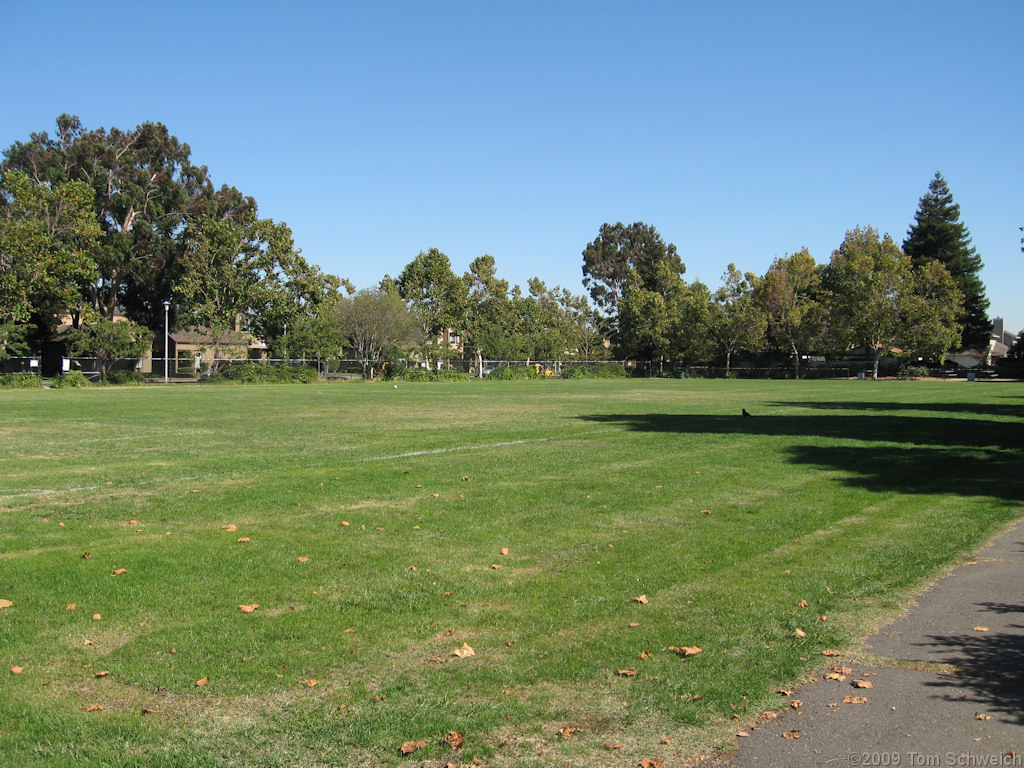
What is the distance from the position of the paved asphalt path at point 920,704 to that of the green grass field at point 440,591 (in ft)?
0.71

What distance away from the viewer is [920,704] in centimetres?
447

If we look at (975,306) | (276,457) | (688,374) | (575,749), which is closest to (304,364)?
(688,374)

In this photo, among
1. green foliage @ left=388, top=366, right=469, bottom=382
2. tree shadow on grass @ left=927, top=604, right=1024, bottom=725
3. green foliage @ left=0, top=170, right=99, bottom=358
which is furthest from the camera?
green foliage @ left=388, top=366, right=469, bottom=382

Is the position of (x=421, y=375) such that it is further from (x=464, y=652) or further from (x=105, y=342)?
(x=464, y=652)

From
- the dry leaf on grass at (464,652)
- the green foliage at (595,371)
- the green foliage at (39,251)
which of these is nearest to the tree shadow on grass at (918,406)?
the dry leaf on grass at (464,652)

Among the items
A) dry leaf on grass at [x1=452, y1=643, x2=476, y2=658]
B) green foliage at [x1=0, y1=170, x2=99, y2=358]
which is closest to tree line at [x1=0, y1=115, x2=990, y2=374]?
green foliage at [x1=0, y1=170, x2=99, y2=358]

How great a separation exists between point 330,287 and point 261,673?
70.1 m

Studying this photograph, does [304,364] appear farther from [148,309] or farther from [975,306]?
[975,306]

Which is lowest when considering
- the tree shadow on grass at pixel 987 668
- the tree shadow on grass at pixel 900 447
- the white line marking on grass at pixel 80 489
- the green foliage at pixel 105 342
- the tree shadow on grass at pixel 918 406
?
the white line marking on grass at pixel 80 489

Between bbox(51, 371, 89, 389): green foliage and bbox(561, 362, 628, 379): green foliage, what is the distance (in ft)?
153

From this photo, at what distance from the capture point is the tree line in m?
53.9

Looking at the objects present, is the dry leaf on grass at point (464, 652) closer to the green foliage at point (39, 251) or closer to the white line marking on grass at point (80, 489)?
the white line marking on grass at point (80, 489)

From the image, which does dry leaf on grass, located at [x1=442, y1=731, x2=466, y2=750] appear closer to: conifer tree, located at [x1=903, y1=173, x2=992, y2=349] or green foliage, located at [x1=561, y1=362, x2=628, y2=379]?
green foliage, located at [x1=561, y1=362, x2=628, y2=379]

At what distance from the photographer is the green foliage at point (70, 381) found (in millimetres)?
49706
